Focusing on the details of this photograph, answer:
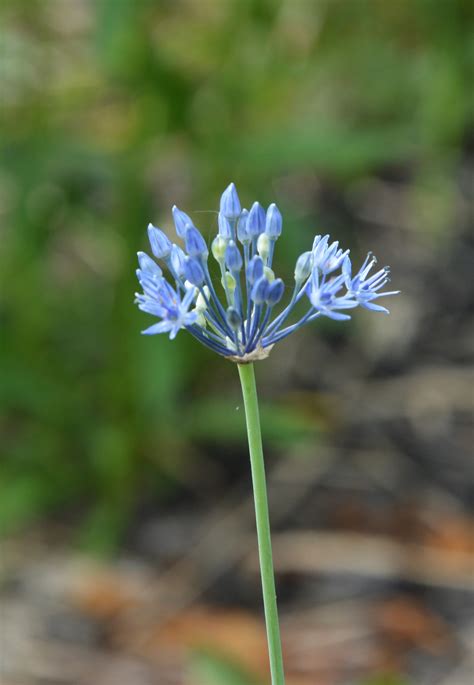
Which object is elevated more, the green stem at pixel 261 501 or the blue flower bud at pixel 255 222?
the blue flower bud at pixel 255 222

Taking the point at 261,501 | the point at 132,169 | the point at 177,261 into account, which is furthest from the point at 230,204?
the point at 132,169

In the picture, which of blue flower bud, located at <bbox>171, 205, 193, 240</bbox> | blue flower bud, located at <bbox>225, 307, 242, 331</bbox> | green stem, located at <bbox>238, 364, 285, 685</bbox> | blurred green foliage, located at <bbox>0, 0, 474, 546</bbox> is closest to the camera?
green stem, located at <bbox>238, 364, 285, 685</bbox>

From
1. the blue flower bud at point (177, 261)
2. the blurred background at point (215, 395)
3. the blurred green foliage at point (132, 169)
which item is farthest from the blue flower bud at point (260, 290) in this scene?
the blurred green foliage at point (132, 169)

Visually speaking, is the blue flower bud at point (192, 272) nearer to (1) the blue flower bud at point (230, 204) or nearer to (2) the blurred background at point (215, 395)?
(1) the blue flower bud at point (230, 204)

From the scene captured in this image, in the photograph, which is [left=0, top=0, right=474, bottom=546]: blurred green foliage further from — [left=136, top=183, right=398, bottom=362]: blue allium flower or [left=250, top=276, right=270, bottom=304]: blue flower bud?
[left=250, top=276, right=270, bottom=304]: blue flower bud

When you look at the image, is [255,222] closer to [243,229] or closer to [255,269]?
[243,229]

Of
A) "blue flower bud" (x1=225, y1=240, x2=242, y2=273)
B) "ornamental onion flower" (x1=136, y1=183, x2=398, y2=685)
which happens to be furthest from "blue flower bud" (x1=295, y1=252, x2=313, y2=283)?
"blue flower bud" (x1=225, y1=240, x2=242, y2=273)

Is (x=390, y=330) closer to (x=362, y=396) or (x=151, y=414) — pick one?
(x=362, y=396)

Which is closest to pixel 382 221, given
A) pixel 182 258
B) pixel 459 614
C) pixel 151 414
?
pixel 151 414
